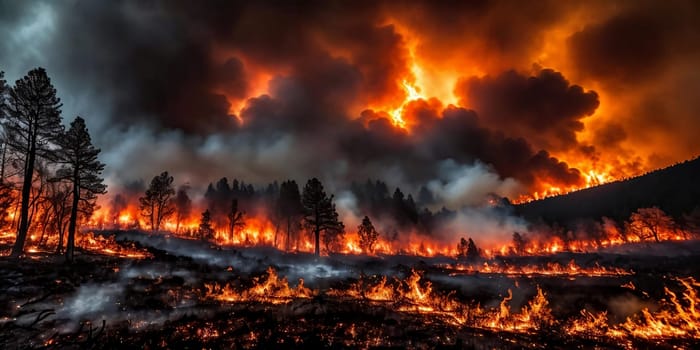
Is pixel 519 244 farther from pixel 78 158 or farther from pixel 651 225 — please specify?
pixel 78 158

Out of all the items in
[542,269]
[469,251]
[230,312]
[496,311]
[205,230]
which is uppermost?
[205,230]

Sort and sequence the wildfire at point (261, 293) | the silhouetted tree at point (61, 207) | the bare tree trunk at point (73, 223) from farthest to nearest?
1. the silhouetted tree at point (61, 207)
2. the bare tree trunk at point (73, 223)
3. the wildfire at point (261, 293)

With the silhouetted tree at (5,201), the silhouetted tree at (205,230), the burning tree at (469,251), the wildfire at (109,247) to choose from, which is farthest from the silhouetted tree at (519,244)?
the silhouetted tree at (5,201)

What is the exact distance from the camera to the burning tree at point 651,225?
324 feet

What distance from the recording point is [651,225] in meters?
100

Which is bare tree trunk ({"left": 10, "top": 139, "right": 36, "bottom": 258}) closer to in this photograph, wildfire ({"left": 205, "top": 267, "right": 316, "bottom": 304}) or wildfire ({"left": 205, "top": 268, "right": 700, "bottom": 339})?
wildfire ({"left": 205, "top": 267, "right": 316, "bottom": 304})

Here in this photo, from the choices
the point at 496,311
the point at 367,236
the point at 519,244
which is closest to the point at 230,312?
the point at 496,311

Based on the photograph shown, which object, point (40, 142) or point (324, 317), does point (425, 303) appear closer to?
point (324, 317)

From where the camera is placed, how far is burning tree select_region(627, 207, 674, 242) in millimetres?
98875

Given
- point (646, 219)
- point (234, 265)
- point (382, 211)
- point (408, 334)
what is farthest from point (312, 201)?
point (646, 219)

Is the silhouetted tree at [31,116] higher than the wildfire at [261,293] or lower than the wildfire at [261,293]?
higher

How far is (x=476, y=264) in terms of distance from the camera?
82438mm

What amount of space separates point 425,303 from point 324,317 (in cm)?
1342

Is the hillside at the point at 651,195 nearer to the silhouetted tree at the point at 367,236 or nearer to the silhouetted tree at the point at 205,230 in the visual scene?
the silhouetted tree at the point at 367,236
